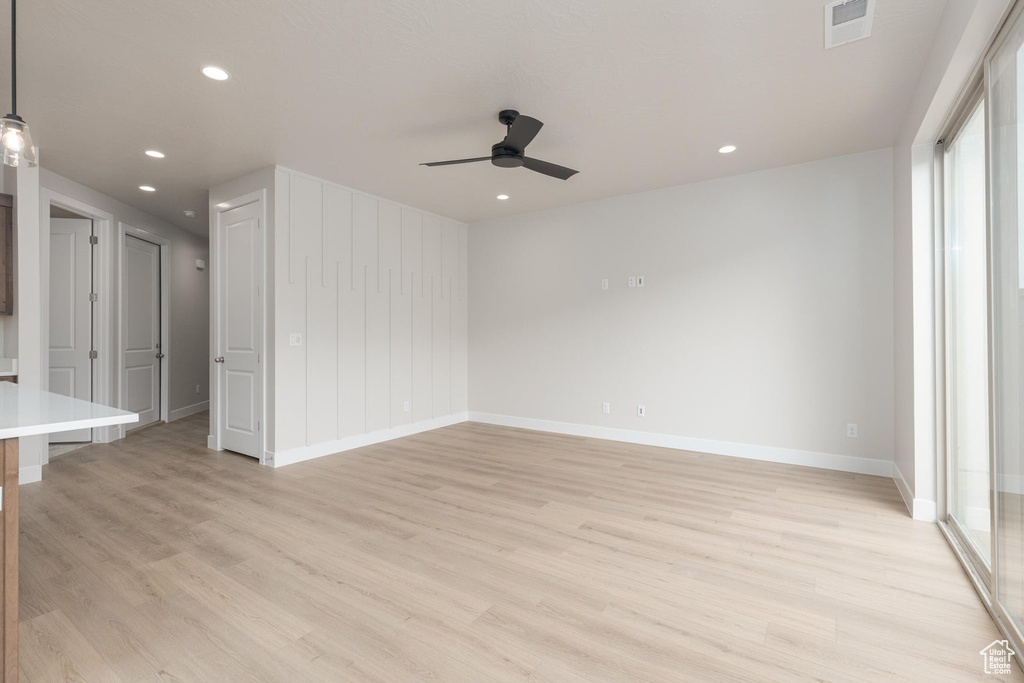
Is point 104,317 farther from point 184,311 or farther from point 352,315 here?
point 352,315

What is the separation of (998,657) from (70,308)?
7.75 meters

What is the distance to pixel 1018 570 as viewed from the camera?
5.90 feet

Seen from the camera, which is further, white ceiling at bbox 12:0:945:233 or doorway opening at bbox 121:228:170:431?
doorway opening at bbox 121:228:170:431

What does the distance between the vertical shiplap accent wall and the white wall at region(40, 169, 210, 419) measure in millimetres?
2897

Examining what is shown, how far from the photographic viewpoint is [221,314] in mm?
4879

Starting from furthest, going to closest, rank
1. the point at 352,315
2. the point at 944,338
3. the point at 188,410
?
the point at 188,410 < the point at 352,315 < the point at 944,338

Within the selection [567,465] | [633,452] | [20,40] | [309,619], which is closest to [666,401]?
[633,452]

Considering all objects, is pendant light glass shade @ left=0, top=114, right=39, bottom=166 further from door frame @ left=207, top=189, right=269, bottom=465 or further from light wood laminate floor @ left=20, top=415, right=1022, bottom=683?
door frame @ left=207, top=189, right=269, bottom=465

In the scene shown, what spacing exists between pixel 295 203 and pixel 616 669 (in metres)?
4.51

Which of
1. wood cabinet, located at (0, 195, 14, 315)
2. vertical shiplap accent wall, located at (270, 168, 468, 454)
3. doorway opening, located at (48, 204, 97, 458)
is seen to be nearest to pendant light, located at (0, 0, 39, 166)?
vertical shiplap accent wall, located at (270, 168, 468, 454)

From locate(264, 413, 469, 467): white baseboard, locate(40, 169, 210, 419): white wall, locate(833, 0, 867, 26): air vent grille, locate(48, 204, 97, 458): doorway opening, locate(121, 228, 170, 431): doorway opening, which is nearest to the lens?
locate(833, 0, 867, 26): air vent grille

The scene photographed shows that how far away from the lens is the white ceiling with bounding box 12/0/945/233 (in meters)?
2.29

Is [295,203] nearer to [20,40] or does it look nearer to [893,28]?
[20,40]

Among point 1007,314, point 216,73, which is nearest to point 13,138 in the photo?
point 216,73
